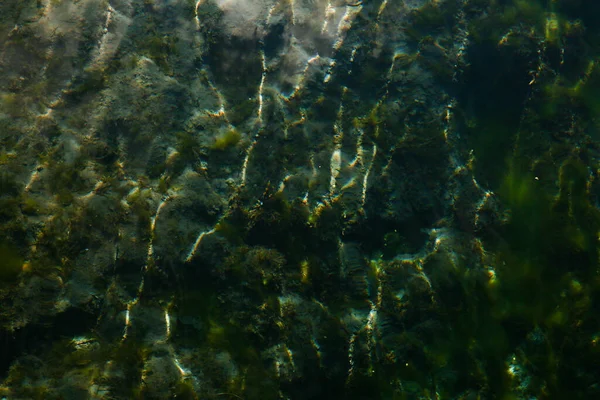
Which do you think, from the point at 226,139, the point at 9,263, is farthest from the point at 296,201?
the point at 9,263

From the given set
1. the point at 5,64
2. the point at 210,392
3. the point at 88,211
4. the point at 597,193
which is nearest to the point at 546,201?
the point at 597,193

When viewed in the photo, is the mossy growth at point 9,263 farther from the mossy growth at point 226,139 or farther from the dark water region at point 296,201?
the mossy growth at point 226,139

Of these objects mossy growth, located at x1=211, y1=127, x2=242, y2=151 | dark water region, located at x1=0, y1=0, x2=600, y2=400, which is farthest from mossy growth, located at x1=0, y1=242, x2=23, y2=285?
mossy growth, located at x1=211, y1=127, x2=242, y2=151

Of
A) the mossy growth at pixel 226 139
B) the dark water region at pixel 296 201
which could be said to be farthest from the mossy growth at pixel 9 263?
the mossy growth at pixel 226 139

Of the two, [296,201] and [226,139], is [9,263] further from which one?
[296,201]

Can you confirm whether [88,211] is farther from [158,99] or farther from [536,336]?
[536,336]

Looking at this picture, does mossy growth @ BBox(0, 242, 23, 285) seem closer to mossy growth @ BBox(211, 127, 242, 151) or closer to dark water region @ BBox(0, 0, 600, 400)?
dark water region @ BBox(0, 0, 600, 400)
